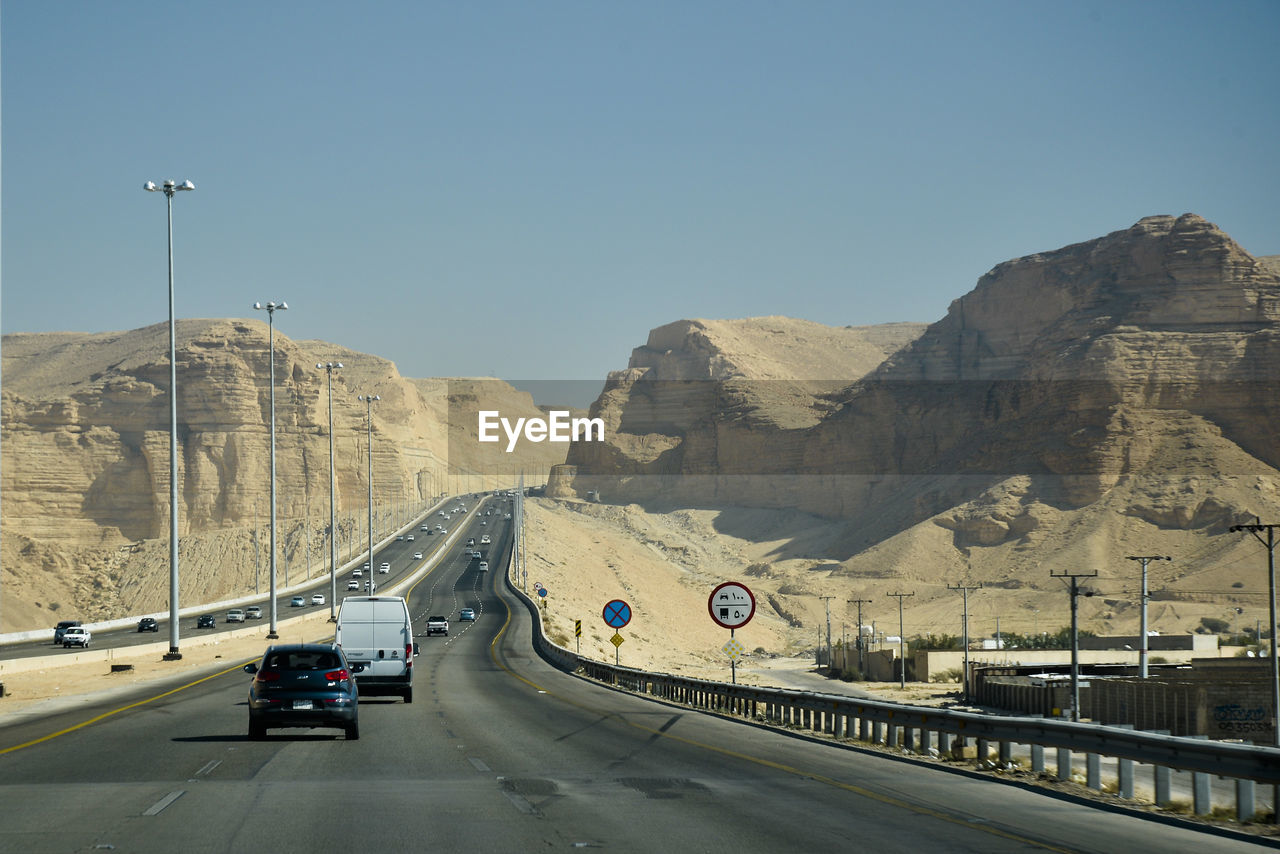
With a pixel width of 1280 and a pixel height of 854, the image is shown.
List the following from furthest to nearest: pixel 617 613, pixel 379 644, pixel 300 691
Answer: pixel 617 613 → pixel 379 644 → pixel 300 691

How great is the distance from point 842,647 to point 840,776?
7624 cm

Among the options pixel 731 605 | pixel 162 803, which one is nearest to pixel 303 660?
pixel 162 803

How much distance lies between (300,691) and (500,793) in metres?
6.68

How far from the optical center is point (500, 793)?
47.9 ft

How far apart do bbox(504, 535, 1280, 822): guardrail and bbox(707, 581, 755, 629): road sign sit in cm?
205

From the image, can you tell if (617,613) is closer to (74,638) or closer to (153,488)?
(74,638)

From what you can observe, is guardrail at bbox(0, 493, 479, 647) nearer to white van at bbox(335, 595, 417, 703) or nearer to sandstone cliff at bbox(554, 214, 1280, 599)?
white van at bbox(335, 595, 417, 703)

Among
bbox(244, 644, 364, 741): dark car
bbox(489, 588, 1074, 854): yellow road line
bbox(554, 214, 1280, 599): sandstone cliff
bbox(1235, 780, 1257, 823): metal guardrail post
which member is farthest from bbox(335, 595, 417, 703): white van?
bbox(554, 214, 1280, 599): sandstone cliff

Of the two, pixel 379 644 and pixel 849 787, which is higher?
pixel 849 787

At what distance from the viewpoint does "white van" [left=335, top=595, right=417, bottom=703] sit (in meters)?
29.7

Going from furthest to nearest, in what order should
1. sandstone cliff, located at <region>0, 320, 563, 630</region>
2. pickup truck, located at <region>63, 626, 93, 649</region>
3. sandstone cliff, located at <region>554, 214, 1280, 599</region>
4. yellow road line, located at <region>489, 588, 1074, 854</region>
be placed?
sandstone cliff, located at <region>0, 320, 563, 630</region> < sandstone cliff, located at <region>554, 214, 1280, 599</region> < pickup truck, located at <region>63, 626, 93, 649</region> < yellow road line, located at <region>489, 588, 1074, 854</region>

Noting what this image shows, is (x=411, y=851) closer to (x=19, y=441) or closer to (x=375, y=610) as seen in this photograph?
(x=375, y=610)

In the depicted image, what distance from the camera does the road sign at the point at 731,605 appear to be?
23781mm

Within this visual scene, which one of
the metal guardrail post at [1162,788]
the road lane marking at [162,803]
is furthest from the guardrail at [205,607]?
the metal guardrail post at [1162,788]
